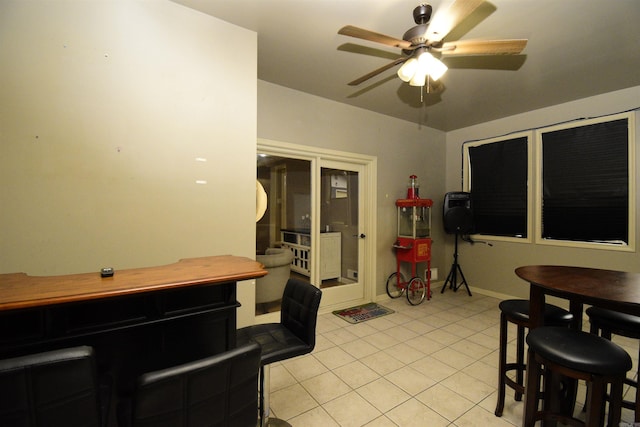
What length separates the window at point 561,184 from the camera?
129 inches

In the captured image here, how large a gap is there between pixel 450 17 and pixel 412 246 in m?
3.03

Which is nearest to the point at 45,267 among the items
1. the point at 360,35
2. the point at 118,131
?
the point at 118,131

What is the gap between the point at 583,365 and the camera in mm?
1222

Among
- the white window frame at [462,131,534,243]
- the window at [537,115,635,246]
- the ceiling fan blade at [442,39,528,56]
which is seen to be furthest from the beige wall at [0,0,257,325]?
the window at [537,115,635,246]

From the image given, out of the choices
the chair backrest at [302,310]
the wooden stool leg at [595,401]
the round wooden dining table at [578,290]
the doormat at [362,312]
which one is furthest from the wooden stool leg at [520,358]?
the doormat at [362,312]

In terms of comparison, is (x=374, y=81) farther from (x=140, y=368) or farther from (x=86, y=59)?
(x=140, y=368)

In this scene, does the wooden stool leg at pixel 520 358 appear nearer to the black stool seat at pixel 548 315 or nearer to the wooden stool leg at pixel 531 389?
the black stool seat at pixel 548 315

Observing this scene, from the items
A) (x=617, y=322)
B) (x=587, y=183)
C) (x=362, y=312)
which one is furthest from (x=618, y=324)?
(x=587, y=183)

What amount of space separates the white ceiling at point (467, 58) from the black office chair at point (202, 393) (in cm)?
231

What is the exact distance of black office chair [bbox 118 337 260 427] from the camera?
2.50 ft

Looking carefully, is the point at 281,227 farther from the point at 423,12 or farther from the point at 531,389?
the point at 531,389

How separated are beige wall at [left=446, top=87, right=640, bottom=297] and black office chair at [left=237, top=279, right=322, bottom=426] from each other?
391 centimetres

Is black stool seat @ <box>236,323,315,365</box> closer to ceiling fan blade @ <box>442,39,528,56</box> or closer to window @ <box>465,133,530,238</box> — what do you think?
ceiling fan blade @ <box>442,39,528,56</box>

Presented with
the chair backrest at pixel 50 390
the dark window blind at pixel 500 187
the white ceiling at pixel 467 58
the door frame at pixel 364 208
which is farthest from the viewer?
the dark window blind at pixel 500 187
